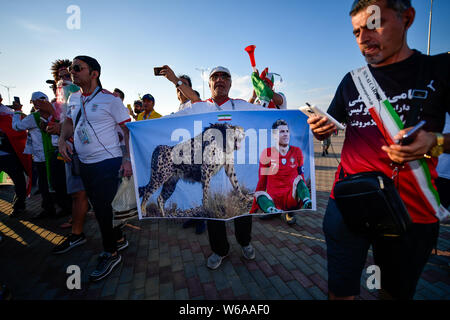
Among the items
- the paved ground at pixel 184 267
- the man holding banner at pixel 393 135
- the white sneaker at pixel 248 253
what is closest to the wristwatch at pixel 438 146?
the man holding banner at pixel 393 135

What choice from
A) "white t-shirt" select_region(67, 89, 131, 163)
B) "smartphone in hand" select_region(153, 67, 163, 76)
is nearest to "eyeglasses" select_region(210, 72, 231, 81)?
"smartphone in hand" select_region(153, 67, 163, 76)

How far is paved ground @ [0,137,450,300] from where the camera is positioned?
2174 mm

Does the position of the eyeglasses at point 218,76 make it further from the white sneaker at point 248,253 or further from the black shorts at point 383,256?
the white sneaker at point 248,253

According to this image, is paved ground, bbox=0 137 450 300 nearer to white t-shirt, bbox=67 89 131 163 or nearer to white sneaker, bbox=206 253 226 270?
white sneaker, bbox=206 253 226 270

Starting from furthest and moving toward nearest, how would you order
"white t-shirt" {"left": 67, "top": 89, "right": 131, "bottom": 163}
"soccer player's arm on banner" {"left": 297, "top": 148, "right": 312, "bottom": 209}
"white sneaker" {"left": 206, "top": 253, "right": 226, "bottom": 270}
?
"white sneaker" {"left": 206, "top": 253, "right": 226, "bottom": 270}
"white t-shirt" {"left": 67, "top": 89, "right": 131, "bottom": 163}
"soccer player's arm on banner" {"left": 297, "top": 148, "right": 312, "bottom": 209}

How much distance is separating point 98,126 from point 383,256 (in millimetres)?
3034

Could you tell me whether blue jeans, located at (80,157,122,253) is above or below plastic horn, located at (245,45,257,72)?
below

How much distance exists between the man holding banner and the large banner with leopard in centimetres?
93

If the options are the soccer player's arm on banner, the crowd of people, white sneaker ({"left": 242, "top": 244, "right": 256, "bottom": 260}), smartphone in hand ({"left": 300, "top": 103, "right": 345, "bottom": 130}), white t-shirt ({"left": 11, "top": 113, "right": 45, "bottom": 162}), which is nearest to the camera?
the crowd of people

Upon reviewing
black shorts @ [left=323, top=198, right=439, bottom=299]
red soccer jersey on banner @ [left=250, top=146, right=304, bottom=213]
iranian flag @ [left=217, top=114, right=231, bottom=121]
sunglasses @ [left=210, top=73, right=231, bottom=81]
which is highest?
sunglasses @ [left=210, top=73, right=231, bottom=81]

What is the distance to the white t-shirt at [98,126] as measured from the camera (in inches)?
94.0

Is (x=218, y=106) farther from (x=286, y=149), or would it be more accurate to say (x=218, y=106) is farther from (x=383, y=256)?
(x=383, y=256)
